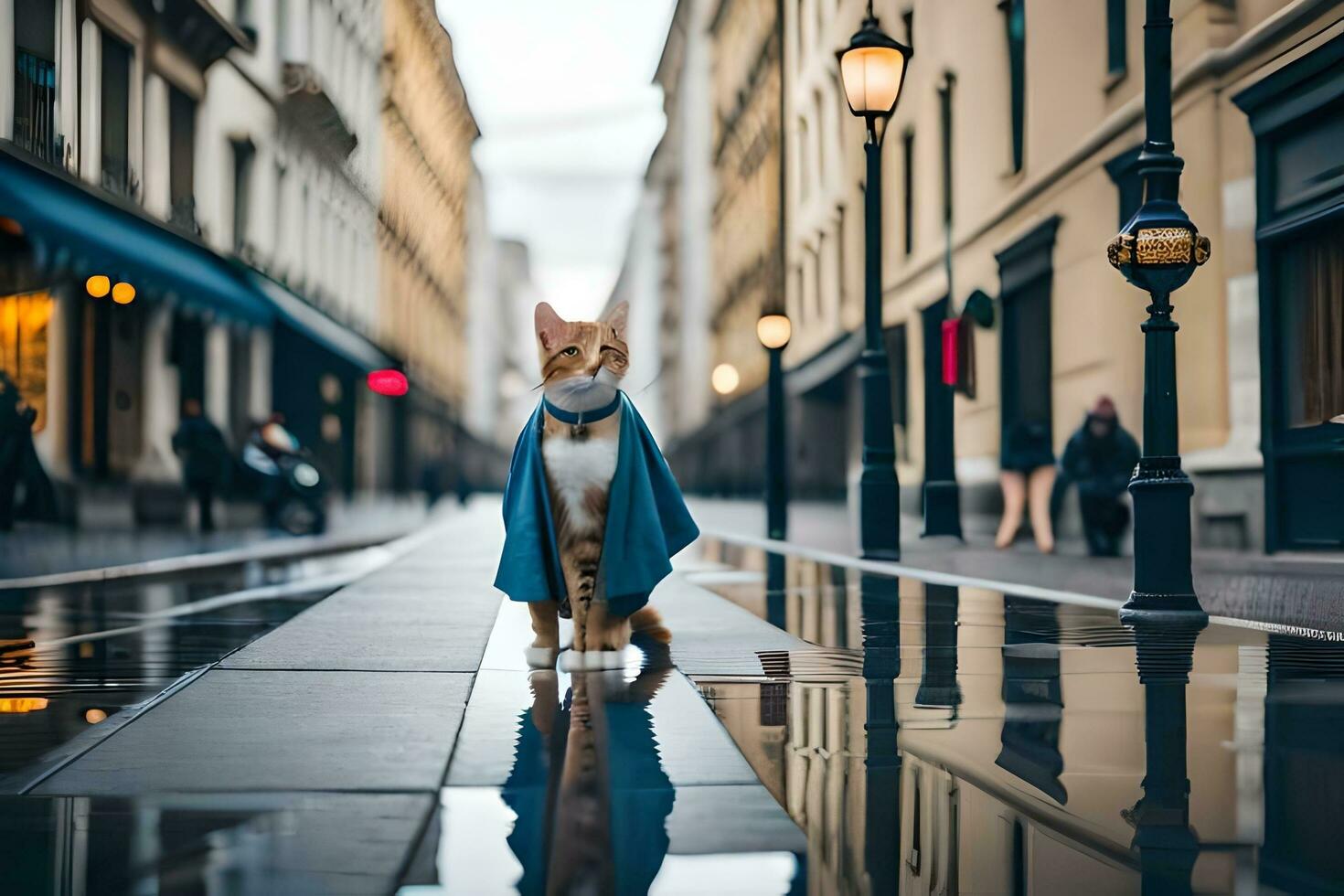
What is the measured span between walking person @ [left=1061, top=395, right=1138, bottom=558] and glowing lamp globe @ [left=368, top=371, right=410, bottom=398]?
1045 inches

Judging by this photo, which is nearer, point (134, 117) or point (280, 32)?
point (134, 117)

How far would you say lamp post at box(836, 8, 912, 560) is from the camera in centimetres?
1396

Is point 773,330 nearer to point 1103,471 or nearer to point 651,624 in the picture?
point 1103,471

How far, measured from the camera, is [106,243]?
1595 centimetres

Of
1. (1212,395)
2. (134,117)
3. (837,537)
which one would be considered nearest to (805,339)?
(837,537)

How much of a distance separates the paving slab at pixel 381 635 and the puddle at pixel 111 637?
9.6 inches

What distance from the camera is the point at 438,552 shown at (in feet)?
53.7

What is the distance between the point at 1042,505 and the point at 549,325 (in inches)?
435

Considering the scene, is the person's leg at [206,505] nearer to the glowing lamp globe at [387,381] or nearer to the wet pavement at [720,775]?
the wet pavement at [720,775]

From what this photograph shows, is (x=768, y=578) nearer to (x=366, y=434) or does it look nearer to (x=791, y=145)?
(x=791, y=145)

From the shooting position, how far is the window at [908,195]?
24375 millimetres

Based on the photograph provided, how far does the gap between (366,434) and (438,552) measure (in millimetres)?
26107

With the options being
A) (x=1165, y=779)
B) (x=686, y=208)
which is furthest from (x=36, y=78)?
(x=686, y=208)

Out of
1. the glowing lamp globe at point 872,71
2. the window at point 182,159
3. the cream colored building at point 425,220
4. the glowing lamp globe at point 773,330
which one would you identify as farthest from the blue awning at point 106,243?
the cream colored building at point 425,220
